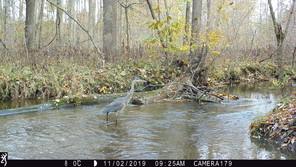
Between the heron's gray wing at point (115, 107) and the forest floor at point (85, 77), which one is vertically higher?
the forest floor at point (85, 77)

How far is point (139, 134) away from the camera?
23.0ft

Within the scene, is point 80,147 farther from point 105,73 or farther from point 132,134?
point 105,73

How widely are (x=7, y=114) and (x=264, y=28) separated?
21117 mm

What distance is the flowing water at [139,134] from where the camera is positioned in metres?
5.58

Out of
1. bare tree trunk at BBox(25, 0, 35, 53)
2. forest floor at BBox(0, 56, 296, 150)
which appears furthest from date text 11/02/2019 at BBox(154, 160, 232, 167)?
bare tree trunk at BBox(25, 0, 35, 53)

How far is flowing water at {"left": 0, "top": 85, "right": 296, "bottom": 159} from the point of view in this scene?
558 centimetres

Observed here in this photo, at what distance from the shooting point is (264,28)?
23984mm

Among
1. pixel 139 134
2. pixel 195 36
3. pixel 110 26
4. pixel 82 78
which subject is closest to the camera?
pixel 139 134

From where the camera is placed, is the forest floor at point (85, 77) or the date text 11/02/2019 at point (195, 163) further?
the forest floor at point (85, 77)

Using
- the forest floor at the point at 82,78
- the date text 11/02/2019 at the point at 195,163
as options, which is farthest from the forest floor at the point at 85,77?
the date text 11/02/2019 at the point at 195,163
